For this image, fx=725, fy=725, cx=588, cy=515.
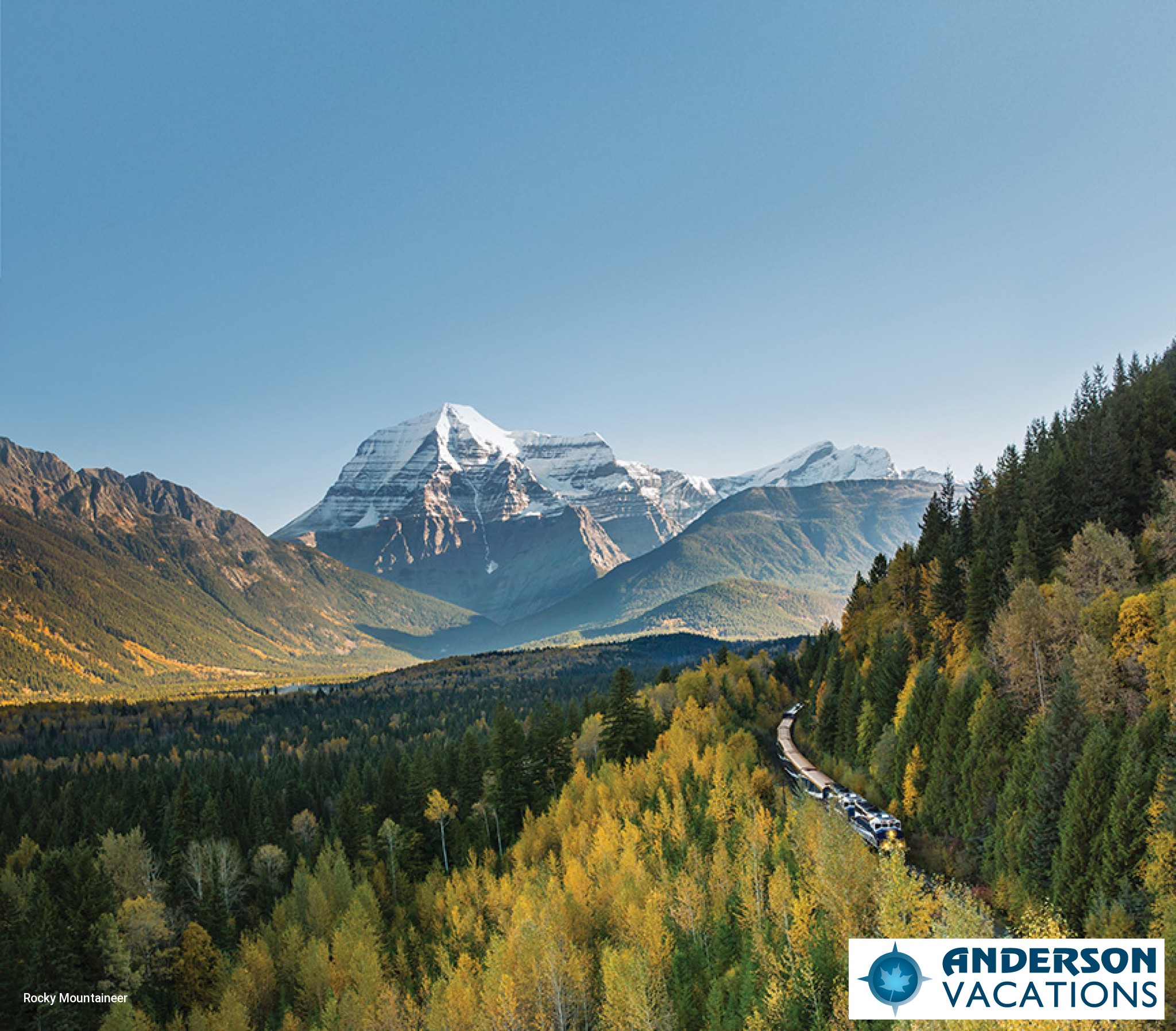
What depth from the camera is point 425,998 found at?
72.4 meters

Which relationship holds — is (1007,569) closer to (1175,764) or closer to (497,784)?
(1175,764)

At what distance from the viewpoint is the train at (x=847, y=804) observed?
2635 inches

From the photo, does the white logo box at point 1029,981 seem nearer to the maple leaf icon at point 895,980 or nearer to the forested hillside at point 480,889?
the maple leaf icon at point 895,980

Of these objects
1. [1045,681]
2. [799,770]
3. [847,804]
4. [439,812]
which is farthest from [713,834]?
[439,812]

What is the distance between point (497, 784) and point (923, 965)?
77108 mm

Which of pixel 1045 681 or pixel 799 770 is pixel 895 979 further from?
pixel 799 770

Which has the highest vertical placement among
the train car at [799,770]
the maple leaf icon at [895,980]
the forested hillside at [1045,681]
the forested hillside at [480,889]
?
the forested hillside at [1045,681]

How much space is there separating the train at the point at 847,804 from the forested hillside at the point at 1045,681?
11.3 feet

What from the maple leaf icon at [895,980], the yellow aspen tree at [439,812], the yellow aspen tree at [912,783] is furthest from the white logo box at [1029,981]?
the yellow aspen tree at [439,812]

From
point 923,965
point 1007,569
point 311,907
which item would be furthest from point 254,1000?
point 1007,569

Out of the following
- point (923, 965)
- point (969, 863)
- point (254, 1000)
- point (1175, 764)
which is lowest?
point (254, 1000)

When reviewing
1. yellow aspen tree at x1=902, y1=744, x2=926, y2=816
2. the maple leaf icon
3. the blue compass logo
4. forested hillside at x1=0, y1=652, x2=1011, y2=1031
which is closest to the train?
yellow aspen tree at x1=902, y1=744, x2=926, y2=816

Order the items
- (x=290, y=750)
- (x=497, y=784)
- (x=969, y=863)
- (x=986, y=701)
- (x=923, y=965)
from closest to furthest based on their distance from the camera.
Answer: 1. (x=923, y=965)
2. (x=969, y=863)
3. (x=986, y=701)
4. (x=497, y=784)
5. (x=290, y=750)

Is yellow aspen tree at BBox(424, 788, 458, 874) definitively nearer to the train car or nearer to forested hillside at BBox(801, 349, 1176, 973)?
the train car
